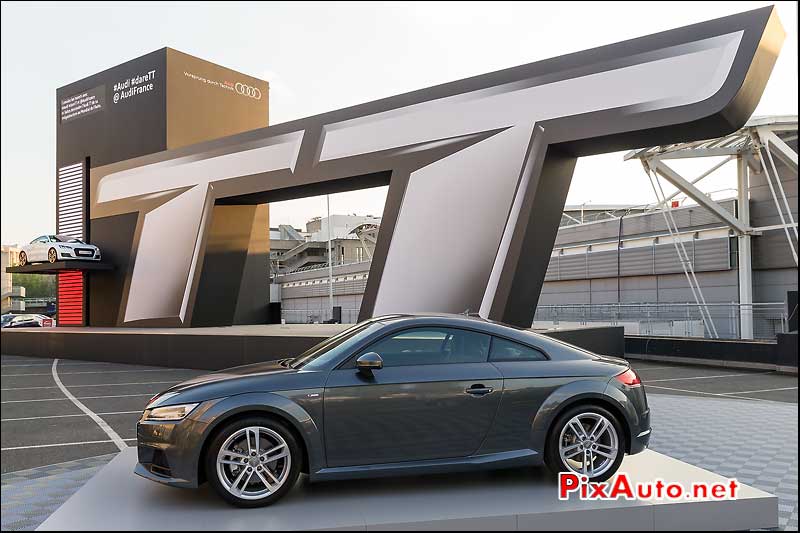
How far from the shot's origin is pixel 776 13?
11.3 m

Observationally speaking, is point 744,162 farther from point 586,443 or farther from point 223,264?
point 586,443

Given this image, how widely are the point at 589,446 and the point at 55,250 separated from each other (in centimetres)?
2160

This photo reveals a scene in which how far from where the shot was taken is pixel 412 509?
453 centimetres

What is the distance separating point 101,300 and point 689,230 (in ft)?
84.8

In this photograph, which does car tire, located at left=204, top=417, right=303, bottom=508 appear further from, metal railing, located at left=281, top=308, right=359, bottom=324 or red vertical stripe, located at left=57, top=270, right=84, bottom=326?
metal railing, located at left=281, top=308, right=359, bottom=324

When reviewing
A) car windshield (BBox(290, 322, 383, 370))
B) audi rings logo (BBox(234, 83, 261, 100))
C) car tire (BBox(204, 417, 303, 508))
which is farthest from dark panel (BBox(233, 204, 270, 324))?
car tire (BBox(204, 417, 303, 508))

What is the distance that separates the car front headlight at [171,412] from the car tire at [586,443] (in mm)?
2673

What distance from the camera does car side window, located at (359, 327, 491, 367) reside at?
5086mm

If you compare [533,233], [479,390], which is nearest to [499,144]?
[533,233]

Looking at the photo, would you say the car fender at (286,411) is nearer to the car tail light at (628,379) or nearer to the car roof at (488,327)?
the car roof at (488,327)

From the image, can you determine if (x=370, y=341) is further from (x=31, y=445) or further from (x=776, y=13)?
(x=776, y=13)

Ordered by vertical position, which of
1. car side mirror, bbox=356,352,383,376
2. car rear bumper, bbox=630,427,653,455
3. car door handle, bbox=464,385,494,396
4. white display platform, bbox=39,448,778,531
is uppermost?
car side mirror, bbox=356,352,383,376

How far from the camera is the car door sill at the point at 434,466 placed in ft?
15.5

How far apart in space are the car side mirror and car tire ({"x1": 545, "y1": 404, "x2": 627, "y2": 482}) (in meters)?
1.44
